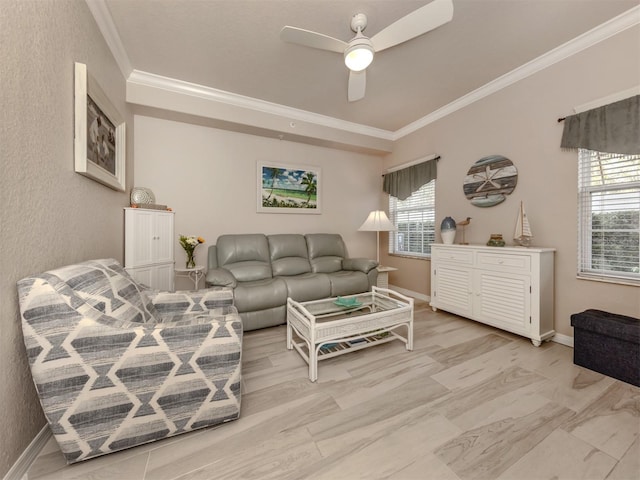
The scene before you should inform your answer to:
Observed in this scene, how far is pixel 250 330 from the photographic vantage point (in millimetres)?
2598

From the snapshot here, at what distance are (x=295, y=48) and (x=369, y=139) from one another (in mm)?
2032

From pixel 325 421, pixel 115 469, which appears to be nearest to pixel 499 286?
pixel 325 421

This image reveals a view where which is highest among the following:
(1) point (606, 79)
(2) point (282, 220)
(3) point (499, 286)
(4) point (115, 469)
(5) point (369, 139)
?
(5) point (369, 139)

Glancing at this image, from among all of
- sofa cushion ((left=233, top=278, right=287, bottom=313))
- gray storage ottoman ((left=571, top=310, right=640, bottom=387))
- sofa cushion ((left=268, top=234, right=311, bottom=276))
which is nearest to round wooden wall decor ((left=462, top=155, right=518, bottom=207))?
gray storage ottoman ((left=571, top=310, right=640, bottom=387))

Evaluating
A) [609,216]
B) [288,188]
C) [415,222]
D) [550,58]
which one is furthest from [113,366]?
[550,58]

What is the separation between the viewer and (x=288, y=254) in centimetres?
343

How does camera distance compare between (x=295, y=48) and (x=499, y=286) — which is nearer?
(x=295, y=48)

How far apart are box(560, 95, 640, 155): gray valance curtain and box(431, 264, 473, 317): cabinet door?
1.45 m

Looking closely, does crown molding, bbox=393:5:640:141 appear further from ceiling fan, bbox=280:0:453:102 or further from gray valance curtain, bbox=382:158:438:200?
ceiling fan, bbox=280:0:453:102

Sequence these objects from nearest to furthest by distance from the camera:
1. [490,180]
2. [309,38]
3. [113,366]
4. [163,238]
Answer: [113,366]
[309,38]
[163,238]
[490,180]

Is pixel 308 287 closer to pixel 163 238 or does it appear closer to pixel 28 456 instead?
pixel 163 238

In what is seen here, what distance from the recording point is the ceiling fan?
151 cm

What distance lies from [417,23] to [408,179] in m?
2.43

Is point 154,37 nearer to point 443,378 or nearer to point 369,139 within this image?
point 369,139
